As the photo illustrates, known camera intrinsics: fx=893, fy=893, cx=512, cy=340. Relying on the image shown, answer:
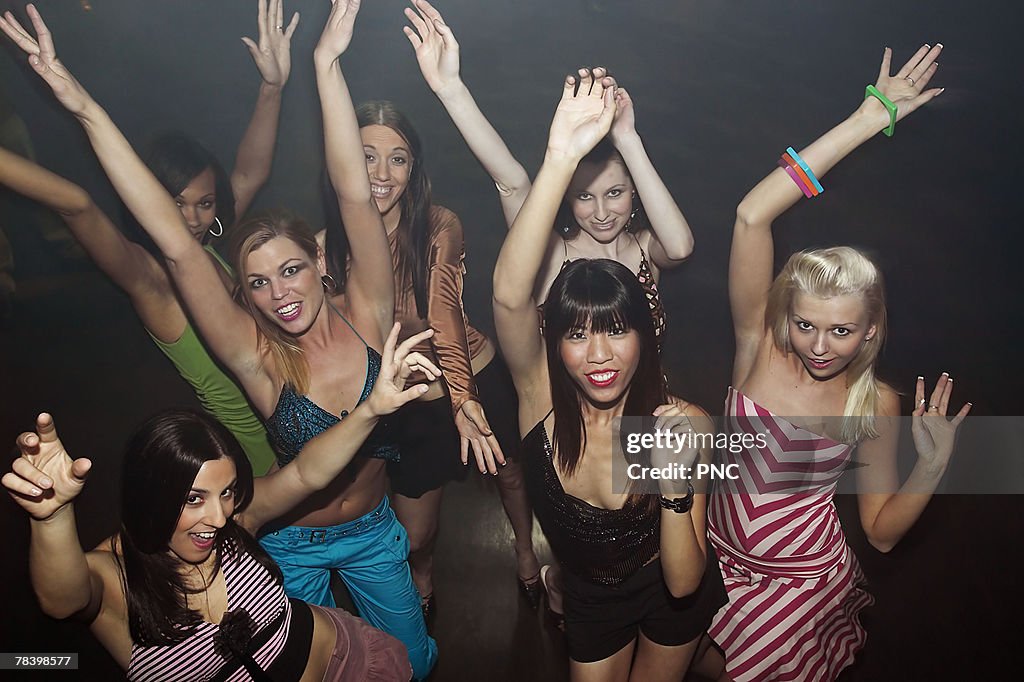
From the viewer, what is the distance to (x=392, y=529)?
2.40m

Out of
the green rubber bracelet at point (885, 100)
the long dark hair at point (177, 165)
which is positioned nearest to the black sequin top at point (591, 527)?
the long dark hair at point (177, 165)

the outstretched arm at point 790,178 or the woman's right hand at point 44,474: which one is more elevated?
the outstretched arm at point 790,178

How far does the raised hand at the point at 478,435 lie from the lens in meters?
2.27

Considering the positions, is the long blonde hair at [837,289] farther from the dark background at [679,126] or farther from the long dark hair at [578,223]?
the long dark hair at [578,223]

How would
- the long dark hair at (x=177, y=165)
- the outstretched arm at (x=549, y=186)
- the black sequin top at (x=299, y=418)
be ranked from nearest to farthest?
the outstretched arm at (x=549, y=186)
the long dark hair at (x=177, y=165)
the black sequin top at (x=299, y=418)

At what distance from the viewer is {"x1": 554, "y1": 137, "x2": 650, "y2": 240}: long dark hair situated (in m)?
2.10

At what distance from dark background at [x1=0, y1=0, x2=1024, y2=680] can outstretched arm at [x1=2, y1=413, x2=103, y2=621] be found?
25 cm

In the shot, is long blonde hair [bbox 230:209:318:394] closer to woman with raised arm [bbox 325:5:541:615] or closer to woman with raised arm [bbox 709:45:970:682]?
woman with raised arm [bbox 325:5:541:615]

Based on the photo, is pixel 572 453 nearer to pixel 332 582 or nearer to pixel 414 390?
pixel 414 390

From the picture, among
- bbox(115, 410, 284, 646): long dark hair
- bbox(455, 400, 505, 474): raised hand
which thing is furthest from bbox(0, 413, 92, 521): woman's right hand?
bbox(455, 400, 505, 474): raised hand

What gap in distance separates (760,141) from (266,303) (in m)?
1.23

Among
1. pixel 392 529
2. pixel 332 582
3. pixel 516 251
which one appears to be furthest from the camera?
pixel 332 582

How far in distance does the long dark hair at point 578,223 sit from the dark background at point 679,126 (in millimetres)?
90

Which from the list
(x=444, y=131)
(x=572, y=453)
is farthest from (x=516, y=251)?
(x=572, y=453)
